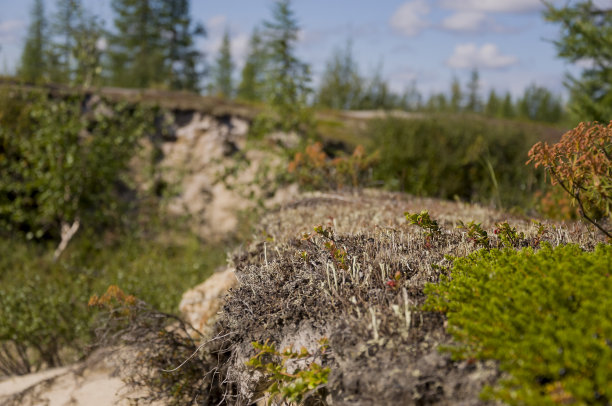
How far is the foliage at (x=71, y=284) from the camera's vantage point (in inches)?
240

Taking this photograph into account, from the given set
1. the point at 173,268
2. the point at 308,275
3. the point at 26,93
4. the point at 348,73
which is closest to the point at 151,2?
the point at 348,73

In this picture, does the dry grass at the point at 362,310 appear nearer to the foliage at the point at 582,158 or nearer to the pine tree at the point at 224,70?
the foliage at the point at 582,158

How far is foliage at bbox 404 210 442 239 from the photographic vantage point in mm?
3271

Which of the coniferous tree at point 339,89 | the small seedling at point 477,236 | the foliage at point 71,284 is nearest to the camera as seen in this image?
the small seedling at point 477,236

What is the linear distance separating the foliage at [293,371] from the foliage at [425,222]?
4.01ft

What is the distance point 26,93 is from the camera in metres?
10.6

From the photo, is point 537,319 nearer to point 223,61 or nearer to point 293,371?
point 293,371

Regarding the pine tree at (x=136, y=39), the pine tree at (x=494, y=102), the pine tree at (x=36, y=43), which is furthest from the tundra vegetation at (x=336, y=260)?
the pine tree at (x=494, y=102)

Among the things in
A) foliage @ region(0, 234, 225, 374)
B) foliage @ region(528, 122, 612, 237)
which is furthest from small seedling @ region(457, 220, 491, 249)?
foliage @ region(0, 234, 225, 374)

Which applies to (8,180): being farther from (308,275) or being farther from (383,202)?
(308,275)

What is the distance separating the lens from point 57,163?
9.45 m

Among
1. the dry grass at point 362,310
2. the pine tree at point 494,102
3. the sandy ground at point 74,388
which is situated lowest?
the sandy ground at point 74,388

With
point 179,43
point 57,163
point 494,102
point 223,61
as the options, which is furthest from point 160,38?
point 494,102

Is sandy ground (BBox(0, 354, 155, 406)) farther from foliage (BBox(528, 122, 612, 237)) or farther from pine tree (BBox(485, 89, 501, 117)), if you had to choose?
pine tree (BBox(485, 89, 501, 117))
